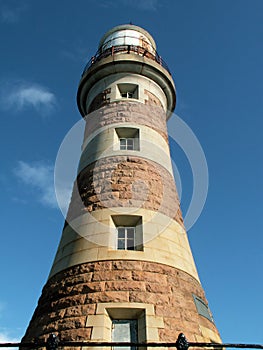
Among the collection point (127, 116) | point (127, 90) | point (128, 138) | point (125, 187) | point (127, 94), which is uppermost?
point (127, 90)

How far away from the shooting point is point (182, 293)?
7816 mm

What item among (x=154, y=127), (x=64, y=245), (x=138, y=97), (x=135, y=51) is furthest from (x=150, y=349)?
(x=135, y=51)

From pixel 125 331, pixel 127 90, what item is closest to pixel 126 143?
pixel 127 90

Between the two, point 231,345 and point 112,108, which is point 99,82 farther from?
point 231,345

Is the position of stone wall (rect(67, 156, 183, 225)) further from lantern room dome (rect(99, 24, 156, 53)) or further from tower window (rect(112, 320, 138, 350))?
lantern room dome (rect(99, 24, 156, 53))

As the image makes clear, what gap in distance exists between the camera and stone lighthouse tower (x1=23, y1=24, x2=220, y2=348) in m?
6.99

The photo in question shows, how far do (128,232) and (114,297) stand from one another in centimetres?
202

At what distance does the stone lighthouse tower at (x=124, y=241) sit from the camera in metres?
6.99

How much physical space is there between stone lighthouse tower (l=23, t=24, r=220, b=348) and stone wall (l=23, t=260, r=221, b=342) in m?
0.02

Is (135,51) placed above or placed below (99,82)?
above

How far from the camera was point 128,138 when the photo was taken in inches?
448

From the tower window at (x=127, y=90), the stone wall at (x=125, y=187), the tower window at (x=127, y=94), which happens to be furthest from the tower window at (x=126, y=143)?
the tower window at (x=127, y=94)

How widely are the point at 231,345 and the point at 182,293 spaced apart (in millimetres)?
3524

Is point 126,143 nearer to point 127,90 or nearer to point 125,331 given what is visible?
point 127,90
